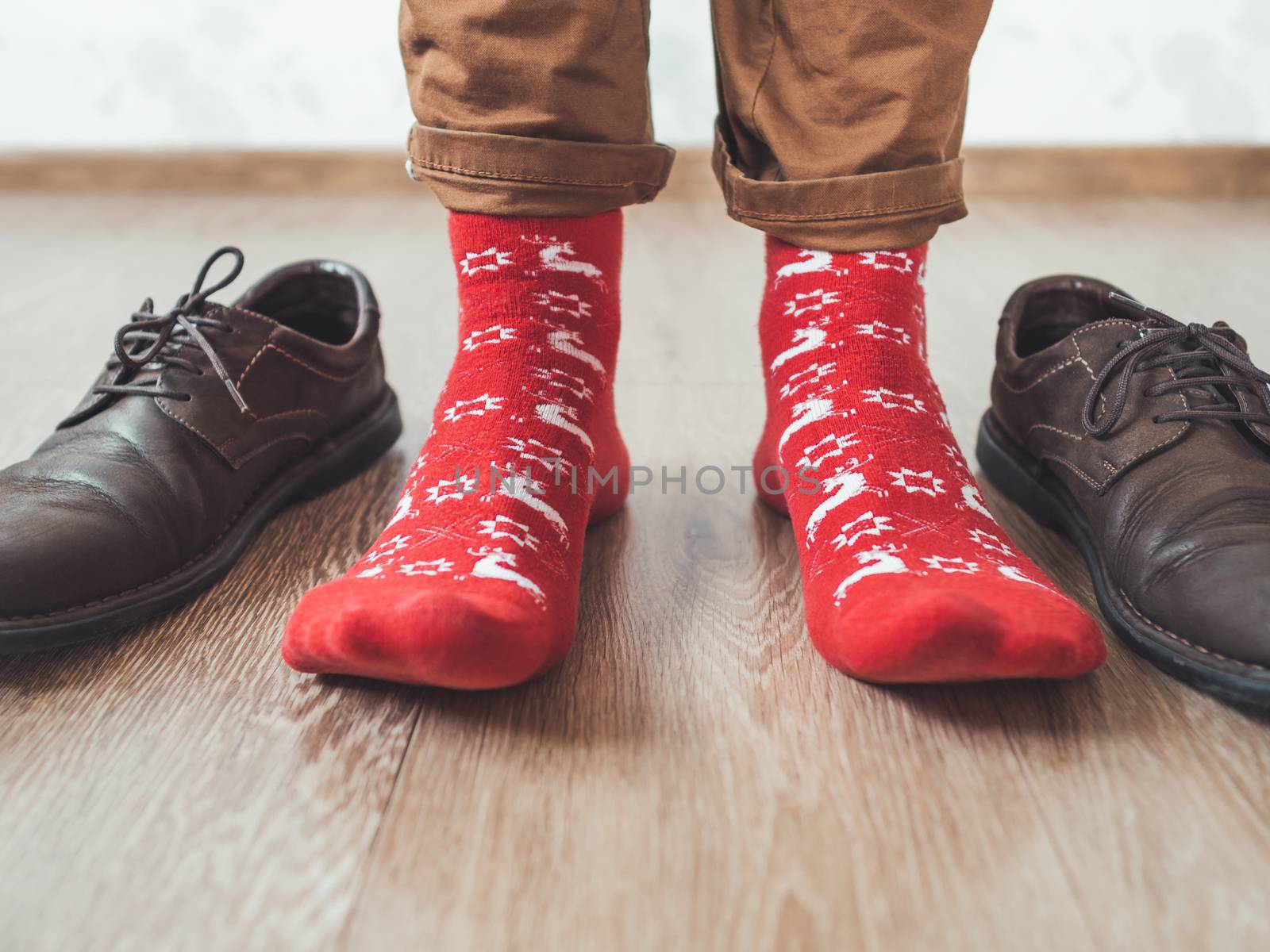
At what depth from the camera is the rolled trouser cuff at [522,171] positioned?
1.97ft

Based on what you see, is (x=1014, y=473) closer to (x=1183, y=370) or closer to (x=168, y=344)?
(x=1183, y=370)

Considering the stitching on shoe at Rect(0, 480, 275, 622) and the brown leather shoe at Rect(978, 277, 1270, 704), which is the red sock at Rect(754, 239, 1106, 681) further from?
the stitching on shoe at Rect(0, 480, 275, 622)

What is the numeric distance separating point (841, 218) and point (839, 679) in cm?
30

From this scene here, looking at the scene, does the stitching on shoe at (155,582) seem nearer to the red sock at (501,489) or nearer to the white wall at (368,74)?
the red sock at (501,489)

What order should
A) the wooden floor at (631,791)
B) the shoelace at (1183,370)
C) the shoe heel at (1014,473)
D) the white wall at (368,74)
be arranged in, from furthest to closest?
the white wall at (368,74), the shoe heel at (1014,473), the shoelace at (1183,370), the wooden floor at (631,791)

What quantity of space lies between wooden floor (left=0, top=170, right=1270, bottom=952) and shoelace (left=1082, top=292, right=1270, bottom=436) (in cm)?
12

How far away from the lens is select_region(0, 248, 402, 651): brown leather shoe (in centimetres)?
59

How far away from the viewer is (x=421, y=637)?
1.62ft

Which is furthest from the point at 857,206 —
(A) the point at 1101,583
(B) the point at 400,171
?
(B) the point at 400,171

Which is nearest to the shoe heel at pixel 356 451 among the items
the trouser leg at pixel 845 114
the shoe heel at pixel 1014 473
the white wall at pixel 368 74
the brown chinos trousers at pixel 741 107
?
the brown chinos trousers at pixel 741 107

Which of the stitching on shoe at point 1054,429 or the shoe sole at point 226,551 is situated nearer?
the shoe sole at point 226,551

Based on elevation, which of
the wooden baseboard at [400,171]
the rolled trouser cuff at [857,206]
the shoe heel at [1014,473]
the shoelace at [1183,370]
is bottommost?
the wooden baseboard at [400,171]

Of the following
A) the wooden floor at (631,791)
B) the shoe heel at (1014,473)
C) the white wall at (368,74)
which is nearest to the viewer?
the wooden floor at (631,791)

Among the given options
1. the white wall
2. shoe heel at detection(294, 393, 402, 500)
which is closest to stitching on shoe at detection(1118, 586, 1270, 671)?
shoe heel at detection(294, 393, 402, 500)
